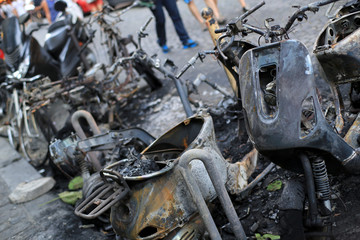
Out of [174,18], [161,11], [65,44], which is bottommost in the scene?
[174,18]

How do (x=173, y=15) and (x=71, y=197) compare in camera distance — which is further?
(x=173, y=15)

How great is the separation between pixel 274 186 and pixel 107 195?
4.95ft

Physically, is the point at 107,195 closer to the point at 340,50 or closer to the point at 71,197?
the point at 71,197

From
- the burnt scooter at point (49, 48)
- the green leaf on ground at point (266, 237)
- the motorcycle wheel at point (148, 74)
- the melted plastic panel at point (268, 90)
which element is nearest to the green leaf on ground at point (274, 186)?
the green leaf on ground at point (266, 237)

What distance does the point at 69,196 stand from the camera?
493cm

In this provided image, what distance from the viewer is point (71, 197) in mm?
4910

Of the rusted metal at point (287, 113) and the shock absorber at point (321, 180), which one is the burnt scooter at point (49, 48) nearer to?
the rusted metal at point (287, 113)

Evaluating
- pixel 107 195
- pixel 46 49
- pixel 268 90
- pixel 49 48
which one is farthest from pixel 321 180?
pixel 46 49

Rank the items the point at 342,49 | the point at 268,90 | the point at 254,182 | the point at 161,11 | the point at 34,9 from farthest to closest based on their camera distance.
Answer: the point at 34,9
the point at 161,11
the point at 254,182
the point at 342,49
the point at 268,90

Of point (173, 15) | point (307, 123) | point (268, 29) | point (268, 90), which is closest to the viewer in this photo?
point (268, 90)

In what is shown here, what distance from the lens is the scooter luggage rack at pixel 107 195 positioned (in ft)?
9.68

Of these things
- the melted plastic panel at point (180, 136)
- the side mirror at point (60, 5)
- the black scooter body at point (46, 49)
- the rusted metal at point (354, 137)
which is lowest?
the rusted metal at point (354, 137)

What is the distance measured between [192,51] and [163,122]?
2.60m

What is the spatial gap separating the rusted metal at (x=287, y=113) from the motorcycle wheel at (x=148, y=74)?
4522 mm
